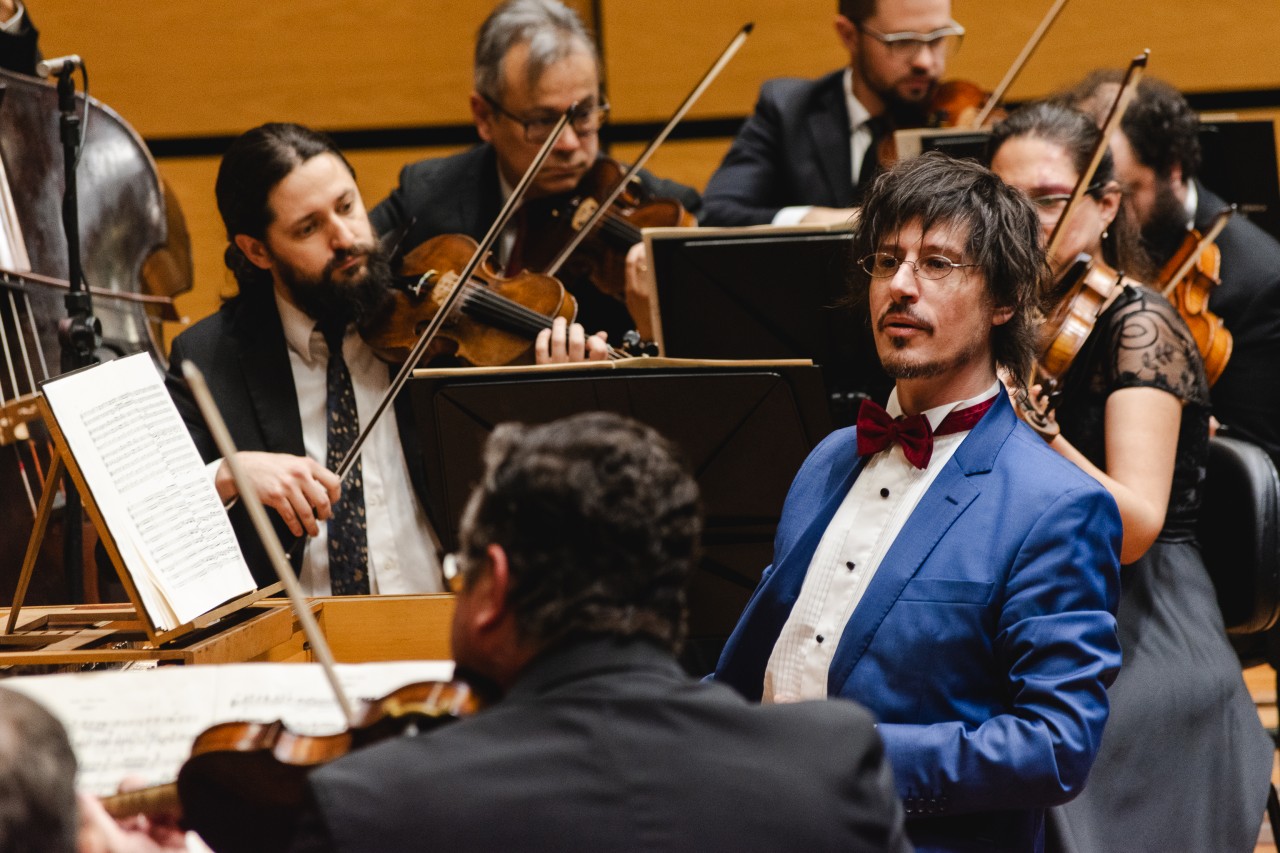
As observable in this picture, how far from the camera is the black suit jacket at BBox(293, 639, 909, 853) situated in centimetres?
93

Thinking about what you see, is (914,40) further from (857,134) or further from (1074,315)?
(1074,315)

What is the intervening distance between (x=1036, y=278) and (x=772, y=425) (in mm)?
423

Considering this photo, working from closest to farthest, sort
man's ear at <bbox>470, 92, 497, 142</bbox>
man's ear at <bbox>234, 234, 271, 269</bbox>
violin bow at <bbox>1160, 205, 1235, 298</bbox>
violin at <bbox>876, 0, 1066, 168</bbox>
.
Result: man's ear at <bbox>234, 234, 271, 269</bbox>, violin bow at <bbox>1160, 205, 1235, 298</bbox>, man's ear at <bbox>470, 92, 497, 142</bbox>, violin at <bbox>876, 0, 1066, 168</bbox>

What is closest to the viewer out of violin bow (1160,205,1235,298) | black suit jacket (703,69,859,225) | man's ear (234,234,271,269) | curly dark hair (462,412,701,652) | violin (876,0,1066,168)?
curly dark hair (462,412,701,652)

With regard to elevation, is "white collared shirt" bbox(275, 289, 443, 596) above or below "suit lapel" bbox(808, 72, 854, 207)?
below

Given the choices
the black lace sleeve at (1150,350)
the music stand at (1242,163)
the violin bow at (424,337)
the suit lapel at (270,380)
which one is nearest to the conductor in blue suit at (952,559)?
the black lace sleeve at (1150,350)

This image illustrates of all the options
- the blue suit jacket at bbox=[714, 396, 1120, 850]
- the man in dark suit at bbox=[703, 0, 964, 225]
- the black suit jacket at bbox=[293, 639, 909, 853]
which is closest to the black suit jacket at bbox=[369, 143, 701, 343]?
the man in dark suit at bbox=[703, 0, 964, 225]

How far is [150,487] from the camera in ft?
5.27

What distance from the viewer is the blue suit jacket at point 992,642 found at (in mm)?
1389

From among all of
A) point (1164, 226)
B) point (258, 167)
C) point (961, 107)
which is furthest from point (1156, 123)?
point (258, 167)

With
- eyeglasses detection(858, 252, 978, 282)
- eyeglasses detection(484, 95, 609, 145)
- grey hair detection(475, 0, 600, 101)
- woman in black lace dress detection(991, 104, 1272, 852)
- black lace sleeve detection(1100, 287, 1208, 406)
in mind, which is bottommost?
woman in black lace dress detection(991, 104, 1272, 852)

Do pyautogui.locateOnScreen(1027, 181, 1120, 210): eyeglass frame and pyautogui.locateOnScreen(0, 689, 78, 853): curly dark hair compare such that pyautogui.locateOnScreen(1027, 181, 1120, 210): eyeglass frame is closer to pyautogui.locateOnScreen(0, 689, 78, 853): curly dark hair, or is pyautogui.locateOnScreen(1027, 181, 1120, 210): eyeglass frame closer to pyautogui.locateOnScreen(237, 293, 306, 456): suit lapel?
pyautogui.locateOnScreen(237, 293, 306, 456): suit lapel

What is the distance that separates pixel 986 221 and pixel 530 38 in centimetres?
141

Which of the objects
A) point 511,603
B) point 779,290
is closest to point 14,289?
point 779,290
